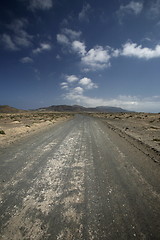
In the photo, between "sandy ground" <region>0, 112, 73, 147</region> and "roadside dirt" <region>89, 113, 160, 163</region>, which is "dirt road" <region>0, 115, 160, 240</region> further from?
"sandy ground" <region>0, 112, 73, 147</region>

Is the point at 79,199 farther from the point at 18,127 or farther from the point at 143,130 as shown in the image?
the point at 18,127

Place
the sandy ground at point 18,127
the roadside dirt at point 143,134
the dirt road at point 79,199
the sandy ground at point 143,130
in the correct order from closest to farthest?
the dirt road at point 79,199, the roadside dirt at point 143,134, the sandy ground at point 143,130, the sandy ground at point 18,127

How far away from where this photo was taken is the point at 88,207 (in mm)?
3283

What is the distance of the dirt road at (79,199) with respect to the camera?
2654 mm

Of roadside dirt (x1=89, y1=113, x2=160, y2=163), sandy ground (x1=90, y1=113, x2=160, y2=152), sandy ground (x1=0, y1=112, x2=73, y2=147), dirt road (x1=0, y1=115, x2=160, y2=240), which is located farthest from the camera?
sandy ground (x1=0, y1=112, x2=73, y2=147)

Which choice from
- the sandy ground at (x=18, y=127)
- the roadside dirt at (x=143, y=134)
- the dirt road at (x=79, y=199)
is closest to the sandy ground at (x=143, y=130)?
the roadside dirt at (x=143, y=134)

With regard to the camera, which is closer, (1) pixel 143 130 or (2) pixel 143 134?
(2) pixel 143 134

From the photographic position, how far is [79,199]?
3.59 meters

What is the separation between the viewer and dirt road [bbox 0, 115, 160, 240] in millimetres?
2654

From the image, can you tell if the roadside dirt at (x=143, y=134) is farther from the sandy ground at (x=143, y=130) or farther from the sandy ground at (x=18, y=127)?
the sandy ground at (x=18, y=127)

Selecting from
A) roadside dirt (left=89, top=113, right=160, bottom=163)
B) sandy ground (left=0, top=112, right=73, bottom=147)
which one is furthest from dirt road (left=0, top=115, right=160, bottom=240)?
sandy ground (left=0, top=112, right=73, bottom=147)

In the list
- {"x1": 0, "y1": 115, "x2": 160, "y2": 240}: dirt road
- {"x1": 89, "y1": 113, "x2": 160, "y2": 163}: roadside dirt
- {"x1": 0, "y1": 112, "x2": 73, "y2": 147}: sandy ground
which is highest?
{"x1": 89, "y1": 113, "x2": 160, "y2": 163}: roadside dirt

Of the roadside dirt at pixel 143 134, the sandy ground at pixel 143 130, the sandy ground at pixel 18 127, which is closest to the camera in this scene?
the roadside dirt at pixel 143 134

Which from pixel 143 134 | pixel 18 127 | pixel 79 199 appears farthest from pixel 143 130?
pixel 18 127
